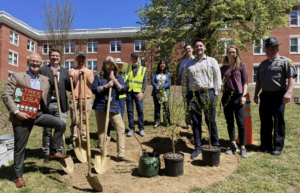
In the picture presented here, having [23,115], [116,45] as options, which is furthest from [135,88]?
[116,45]

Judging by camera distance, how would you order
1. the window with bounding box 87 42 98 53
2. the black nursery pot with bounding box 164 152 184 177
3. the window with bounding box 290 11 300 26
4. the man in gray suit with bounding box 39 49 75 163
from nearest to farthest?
the black nursery pot with bounding box 164 152 184 177 < the man in gray suit with bounding box 39 49 75 163 < the window with bounding box 290 11 300 26 < the window with bounding box 87 42 98 53

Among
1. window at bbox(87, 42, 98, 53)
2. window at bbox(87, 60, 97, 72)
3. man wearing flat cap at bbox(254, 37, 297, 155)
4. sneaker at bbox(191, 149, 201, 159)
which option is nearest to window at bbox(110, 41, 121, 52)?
window at bbox(87, 42, 98, 53)

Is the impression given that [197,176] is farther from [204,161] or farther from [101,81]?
[101,81]

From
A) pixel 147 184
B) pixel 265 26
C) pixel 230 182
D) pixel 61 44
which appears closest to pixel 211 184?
pixel 230 182

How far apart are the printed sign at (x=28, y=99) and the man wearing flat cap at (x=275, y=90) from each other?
4685 mm

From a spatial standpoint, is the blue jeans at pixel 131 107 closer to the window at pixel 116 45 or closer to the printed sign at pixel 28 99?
the printed sign at pixel 28 99

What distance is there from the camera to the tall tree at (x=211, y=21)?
14961mm

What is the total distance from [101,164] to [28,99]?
5.56ft

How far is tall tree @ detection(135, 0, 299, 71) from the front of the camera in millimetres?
14961

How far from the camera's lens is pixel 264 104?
4.74 meters

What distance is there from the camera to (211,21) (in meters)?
15.8

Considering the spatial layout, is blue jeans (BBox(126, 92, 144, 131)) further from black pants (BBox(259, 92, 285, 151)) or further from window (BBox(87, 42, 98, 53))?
window (BBox(87, 42, 98, 53))

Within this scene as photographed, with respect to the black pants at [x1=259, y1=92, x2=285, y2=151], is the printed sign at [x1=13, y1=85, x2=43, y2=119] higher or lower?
higher

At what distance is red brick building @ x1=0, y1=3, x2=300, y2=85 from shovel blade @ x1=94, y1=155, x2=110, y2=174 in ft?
62.0
